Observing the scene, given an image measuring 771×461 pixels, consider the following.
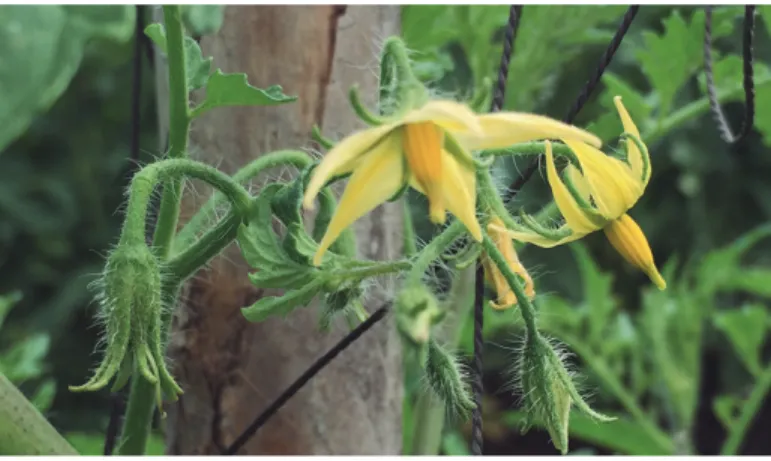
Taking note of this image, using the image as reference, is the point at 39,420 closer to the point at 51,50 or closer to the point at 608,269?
the point at 51,50

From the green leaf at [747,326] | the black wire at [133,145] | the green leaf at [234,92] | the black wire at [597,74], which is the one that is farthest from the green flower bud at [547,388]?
the green leaf at [747,326]

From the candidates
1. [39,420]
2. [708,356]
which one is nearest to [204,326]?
[39,420]

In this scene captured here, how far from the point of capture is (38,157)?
2617 millimetres

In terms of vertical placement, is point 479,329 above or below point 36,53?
below

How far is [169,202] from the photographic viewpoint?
2.04 feet

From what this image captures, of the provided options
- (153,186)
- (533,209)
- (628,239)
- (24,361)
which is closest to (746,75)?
(628,239)

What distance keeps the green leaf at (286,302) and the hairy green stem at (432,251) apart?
7cm

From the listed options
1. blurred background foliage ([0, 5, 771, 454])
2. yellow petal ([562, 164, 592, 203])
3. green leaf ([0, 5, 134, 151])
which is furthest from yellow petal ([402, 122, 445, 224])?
blurred background foliage ([0, 5, 771, 454])

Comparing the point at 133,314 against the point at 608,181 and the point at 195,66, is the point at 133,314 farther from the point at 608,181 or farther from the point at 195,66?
the point at 608,181

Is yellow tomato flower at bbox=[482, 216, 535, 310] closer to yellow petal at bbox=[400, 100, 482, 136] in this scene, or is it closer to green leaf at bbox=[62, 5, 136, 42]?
yellow petal at bbox=[400, 100, 482, 136]

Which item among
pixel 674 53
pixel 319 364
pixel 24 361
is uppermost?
pixel 674 53

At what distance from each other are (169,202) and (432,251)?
22 centimetres

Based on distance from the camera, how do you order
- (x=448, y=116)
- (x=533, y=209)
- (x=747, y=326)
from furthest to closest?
(x=533, y=209) → (x=747, y=326) → (x=448, y=116)

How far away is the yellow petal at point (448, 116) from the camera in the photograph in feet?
1.35
